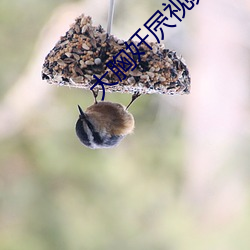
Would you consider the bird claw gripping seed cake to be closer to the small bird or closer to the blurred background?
the small bird

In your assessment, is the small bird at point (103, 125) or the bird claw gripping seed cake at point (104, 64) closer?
the bird claw gripping seed cake at point (104, 64)

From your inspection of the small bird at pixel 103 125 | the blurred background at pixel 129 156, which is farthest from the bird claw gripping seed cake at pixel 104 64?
the blurred background at pixel 129 156

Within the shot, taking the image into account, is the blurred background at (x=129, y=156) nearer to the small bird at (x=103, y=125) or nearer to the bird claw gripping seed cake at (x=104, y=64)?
the small bird at (x=103, y=125)

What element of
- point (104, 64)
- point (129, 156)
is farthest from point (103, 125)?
point (129, 156)

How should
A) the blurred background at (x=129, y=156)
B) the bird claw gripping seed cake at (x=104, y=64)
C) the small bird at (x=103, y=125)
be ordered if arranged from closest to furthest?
the bird claw gripping seed cake at (x=104, y=64)
the small bird at (x=103, y=125)
the blurred background at (x=129, y=156)
